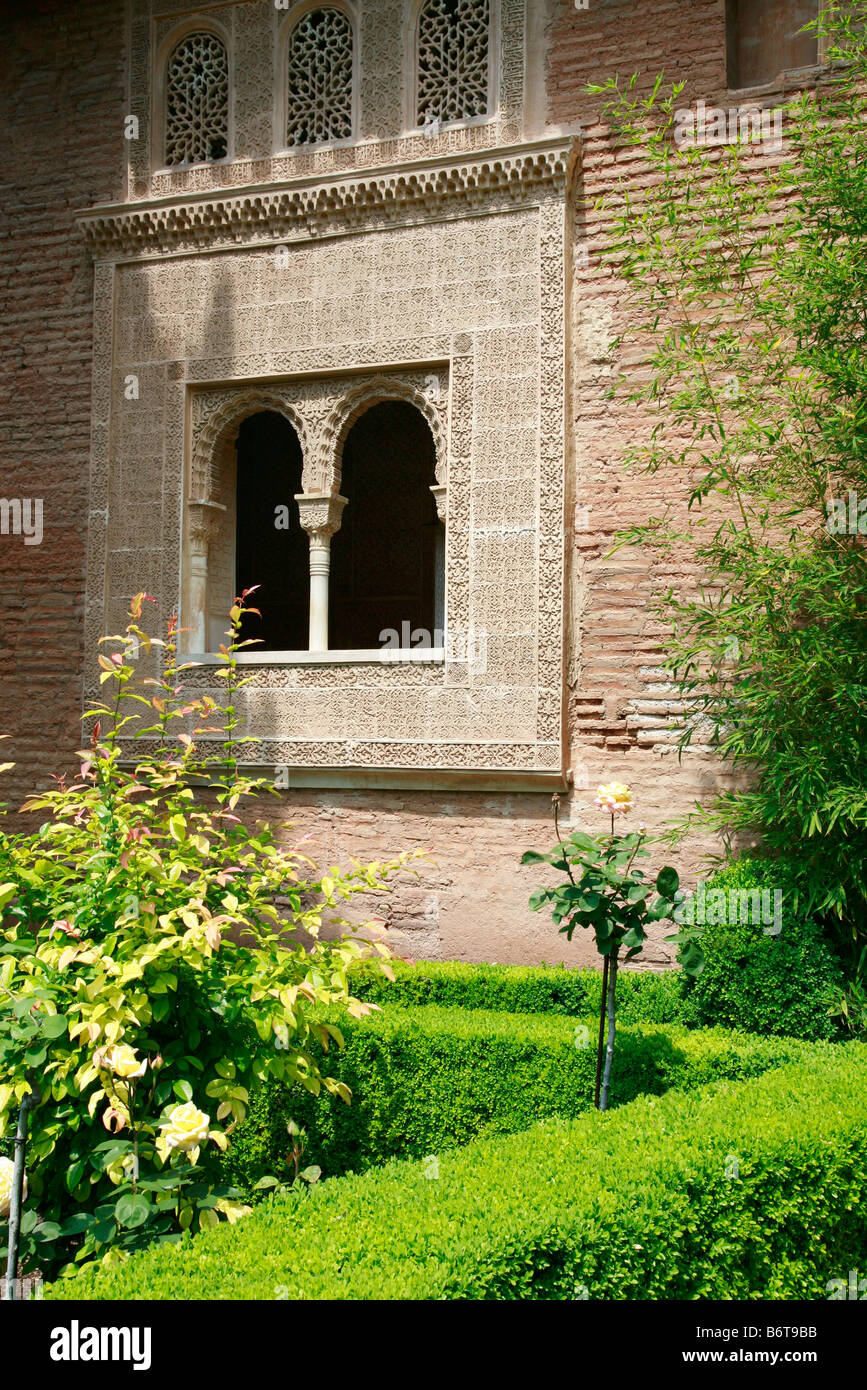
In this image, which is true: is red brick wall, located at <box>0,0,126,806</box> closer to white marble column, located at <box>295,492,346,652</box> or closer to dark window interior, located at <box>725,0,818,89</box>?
white marble column, located at <box>295,492,346,652</box>

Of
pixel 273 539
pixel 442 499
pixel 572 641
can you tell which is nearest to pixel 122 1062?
pixel 572 641

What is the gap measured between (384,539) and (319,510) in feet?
11.3

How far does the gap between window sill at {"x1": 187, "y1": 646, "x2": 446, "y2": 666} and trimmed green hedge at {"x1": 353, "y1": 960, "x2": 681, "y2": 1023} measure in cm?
175

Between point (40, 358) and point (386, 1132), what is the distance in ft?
18.4

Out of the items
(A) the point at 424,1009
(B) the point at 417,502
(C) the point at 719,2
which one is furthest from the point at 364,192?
(A) the point at 424,1009

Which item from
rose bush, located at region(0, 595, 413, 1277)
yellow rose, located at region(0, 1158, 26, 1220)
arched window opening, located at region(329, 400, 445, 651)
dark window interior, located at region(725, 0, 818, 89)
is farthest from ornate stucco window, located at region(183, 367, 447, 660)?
yellow rose, located at region(0, 1158, 26, 1220)

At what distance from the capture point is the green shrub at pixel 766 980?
4535 millimetres

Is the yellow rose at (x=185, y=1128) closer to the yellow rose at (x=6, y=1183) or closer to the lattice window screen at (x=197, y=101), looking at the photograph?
the yellow rose at (x=6, y=1183)

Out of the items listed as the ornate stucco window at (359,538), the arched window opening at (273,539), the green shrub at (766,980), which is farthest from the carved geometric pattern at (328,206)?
the green shrub at (766,980)

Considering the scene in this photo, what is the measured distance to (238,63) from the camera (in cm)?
701

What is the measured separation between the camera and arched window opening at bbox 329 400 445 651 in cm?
989

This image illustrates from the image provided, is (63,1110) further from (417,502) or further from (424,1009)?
(417,502)

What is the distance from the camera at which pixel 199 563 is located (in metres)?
7.03

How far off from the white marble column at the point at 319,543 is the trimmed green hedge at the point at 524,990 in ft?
7.13
